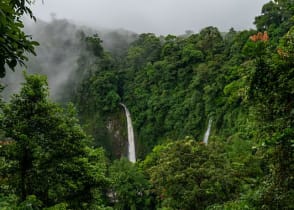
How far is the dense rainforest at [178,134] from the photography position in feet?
19.2

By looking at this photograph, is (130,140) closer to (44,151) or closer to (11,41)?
(44,151)

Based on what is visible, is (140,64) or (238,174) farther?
(140,64)

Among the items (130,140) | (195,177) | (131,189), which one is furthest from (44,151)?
(130,140)

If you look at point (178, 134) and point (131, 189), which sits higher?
point (178, 134)

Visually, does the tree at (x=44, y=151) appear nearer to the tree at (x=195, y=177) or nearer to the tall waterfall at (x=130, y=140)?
the tree at (x=195, y=177)

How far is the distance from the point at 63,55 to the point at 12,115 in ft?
268

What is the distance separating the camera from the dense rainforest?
5.86 metres

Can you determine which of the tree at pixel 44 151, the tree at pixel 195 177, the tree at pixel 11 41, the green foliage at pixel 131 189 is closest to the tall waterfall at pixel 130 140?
the green foliage at pixel 131 189

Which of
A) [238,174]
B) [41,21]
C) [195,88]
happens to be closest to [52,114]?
[238,174]

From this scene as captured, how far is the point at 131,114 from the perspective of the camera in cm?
6681

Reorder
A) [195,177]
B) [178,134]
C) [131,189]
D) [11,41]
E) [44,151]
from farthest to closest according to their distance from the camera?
[178,134] < [131,189] < [195,177] < [44,151] < [11,41]

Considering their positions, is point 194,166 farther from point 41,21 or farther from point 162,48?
point 41,21

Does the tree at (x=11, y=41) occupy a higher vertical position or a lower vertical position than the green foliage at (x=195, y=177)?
lower

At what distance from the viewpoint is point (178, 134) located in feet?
183
